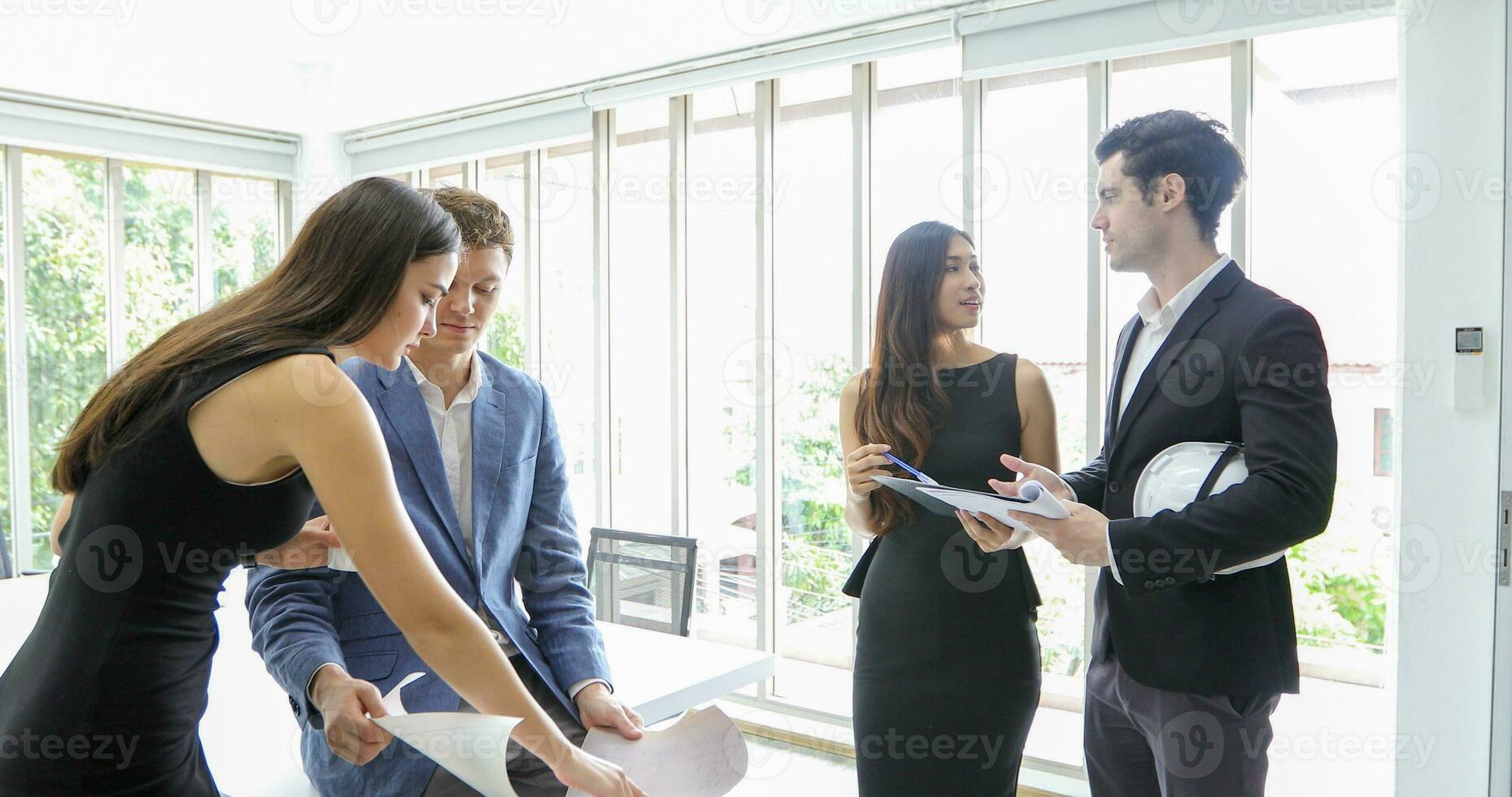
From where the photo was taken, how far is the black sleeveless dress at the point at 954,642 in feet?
7.28

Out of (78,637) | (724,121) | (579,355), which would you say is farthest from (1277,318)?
(579,355)

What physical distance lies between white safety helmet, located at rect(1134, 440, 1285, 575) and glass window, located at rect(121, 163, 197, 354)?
5.41 meters

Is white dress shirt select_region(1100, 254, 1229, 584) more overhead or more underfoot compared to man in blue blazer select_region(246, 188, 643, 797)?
more overhead

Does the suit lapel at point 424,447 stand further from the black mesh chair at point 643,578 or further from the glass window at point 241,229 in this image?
the glass window at point 241,229

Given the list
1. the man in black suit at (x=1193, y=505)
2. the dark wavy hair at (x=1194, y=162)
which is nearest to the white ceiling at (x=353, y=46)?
the dark wavy hair at (x=1194, y=162)

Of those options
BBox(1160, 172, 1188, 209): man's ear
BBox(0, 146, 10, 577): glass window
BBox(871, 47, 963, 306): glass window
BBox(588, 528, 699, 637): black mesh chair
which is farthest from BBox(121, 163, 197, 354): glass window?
BBox(1160, 172, 1188, 209): man's ear

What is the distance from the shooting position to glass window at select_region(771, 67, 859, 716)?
4090mm

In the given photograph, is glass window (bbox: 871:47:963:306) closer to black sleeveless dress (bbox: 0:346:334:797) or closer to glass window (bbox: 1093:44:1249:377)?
glass window (bbox: 1093:44:1249:377)

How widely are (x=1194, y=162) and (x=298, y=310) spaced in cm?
158

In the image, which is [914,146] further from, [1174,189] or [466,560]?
[466,560]

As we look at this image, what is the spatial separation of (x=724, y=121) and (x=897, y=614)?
2.73m

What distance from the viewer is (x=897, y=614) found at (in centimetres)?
229

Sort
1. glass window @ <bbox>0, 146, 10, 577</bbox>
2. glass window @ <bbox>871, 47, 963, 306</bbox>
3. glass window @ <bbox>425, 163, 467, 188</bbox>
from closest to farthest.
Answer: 1. glass window @ <bbox>871, 47, 963, 306</bbox>
2. glass window @ <bbox>0, 146, 10, 577</bbox>
3. glass window @ <bbox>425, 163, 467, 188</bbox>

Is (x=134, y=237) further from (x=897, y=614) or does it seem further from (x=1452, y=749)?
(x=1452, y=749)
